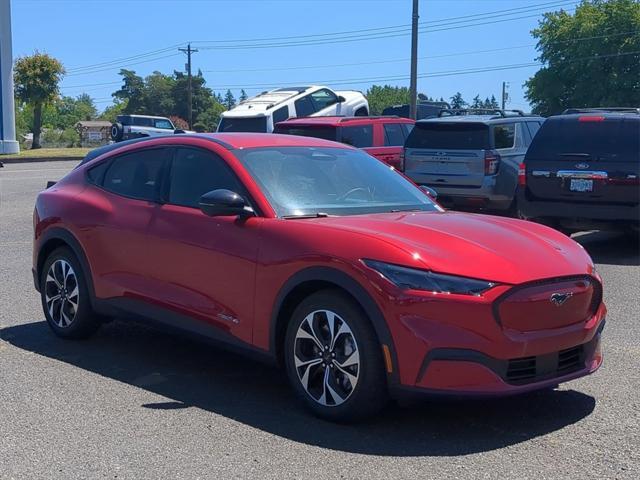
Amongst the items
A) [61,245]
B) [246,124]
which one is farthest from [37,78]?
[61,245]

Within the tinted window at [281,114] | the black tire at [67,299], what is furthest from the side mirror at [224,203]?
the tinted window at [281,114]

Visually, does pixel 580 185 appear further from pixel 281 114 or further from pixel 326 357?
pixel 281 114

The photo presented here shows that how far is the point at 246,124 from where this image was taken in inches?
841

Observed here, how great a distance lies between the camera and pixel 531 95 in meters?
71.7

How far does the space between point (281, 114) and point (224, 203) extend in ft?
56.3

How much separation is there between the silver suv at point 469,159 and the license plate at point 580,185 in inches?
89.4

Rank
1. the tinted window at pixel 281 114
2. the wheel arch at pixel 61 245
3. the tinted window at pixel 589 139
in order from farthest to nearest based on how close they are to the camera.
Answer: the tinted window at pixel 281 114, the tinted window at pixel 589 139, the wheel arch at pixel 61 245

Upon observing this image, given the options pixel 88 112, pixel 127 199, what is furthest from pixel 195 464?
pixel 88 112

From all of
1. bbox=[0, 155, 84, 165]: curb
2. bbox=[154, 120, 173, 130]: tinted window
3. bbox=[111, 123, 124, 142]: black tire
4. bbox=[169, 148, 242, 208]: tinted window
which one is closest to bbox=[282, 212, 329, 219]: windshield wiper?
bbox=[169, 148, 242, 208]: tinted window

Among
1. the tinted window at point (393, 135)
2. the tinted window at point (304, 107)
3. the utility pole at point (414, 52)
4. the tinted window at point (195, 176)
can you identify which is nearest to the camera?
the tinted window at point (195, 176)

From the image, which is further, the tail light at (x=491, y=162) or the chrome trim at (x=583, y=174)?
the tail light at (x=491, y=162)

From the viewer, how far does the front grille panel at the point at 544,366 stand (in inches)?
177

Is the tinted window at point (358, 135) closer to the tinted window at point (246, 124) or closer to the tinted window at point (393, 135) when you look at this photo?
the tinted window at point (393, 135)

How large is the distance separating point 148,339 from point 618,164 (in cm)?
667
